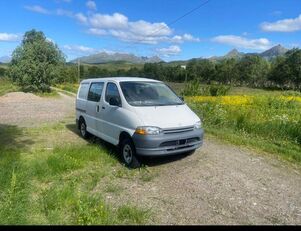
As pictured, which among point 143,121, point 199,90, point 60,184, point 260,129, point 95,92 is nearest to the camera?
point 60,184

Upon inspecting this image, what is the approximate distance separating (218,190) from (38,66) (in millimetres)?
34875

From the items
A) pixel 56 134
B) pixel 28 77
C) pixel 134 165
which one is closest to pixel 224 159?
pixel 134 165

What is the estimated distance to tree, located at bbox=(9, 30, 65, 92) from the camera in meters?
37.3

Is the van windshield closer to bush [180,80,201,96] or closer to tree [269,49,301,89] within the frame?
bush [180,80,201,96]

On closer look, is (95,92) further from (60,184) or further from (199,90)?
(199,90)

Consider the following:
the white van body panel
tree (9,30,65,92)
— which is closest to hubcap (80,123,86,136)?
the white van body panel

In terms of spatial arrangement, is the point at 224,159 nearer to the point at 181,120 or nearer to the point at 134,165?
the point at 181,120

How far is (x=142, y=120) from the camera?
6996mm

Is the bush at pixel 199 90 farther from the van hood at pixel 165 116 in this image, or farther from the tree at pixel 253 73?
the tree at pixel 253 73

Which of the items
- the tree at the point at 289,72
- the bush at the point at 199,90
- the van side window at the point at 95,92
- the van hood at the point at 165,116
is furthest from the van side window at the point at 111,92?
the tree at the point at 289,72

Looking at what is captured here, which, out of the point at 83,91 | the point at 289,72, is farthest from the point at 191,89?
the point at 289,72

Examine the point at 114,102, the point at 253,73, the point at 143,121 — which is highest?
the point at 253,73

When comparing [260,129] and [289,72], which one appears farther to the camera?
[289,72]

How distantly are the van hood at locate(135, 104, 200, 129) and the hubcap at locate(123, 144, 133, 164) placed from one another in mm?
765
